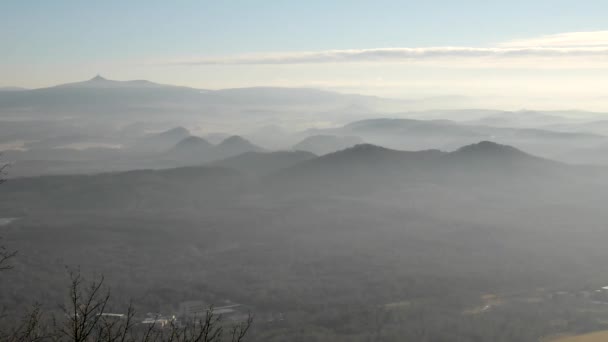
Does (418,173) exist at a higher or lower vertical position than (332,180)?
higher

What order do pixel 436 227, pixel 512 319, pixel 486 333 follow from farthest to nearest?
pixel 436 227 → pixel 512 319 → pixel 486 333

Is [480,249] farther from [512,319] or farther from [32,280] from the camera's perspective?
[32,280]

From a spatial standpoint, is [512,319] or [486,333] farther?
[512,319]

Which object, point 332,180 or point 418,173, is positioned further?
point 418,173

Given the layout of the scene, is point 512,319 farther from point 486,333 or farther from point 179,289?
point 179,289

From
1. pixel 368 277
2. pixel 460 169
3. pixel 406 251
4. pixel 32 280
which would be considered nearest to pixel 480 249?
pixel 406 251

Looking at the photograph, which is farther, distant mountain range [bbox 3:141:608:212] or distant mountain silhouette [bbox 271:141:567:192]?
distant mountain silhouette [bbox 271:141:567:192]

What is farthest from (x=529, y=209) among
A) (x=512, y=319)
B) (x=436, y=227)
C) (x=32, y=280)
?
(x=32, y=280)

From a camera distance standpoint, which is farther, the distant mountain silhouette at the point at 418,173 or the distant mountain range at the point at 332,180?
the distant mountain silhouette at the point at 418,173

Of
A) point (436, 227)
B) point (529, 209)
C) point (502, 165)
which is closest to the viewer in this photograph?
point (436, 227)
